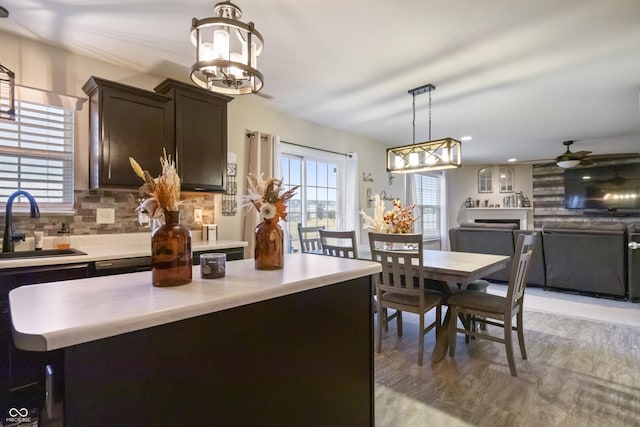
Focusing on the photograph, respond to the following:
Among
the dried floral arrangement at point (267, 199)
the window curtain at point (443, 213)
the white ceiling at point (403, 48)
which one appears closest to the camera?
the dried floral arrangement at point (267, 199)

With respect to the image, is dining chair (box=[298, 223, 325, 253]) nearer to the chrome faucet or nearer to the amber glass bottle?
the amber glass bottle

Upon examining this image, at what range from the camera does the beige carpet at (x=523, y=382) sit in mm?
1878

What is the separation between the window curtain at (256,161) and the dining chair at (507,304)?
214cm

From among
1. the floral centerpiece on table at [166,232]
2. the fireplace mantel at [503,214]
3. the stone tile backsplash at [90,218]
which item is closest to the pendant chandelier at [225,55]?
the floral centerpiece on table at [166,232]

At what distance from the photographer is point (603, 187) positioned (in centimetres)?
716

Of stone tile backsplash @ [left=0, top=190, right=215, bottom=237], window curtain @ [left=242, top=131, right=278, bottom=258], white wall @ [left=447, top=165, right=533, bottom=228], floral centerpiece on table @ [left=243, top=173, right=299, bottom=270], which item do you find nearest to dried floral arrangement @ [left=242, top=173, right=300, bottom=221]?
floral centerpiece on table @ [left=243, top=173, right=299, bottom=270]

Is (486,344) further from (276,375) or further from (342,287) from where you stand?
(276,375)

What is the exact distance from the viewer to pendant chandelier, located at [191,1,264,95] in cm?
145

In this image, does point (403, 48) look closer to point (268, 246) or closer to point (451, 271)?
point (451, 271)

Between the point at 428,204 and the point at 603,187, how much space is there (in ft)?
12.3

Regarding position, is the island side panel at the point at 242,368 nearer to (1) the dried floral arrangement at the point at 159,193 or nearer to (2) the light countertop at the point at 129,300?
(2) the light countertop at the point at 129,300

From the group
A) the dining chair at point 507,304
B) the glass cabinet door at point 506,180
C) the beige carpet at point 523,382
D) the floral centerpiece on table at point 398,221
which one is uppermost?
the glass cabinet door at point 506,180

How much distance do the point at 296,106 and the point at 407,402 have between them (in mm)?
3263

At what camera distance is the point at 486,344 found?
290 centimetres
